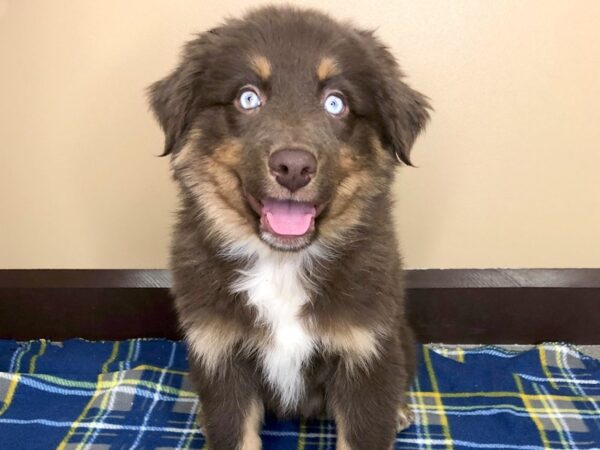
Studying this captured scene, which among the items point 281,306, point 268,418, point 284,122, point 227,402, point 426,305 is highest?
point 284,122

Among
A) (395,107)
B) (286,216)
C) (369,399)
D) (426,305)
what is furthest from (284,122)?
(426,305)

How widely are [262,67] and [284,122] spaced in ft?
0.63

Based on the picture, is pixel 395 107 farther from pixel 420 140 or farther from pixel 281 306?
pixel 420 140

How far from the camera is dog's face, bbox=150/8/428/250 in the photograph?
1.90 meters

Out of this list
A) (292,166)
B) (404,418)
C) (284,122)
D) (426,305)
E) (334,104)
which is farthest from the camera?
(426,305)

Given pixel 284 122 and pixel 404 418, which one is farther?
pixel 404 418

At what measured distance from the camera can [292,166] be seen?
177 centimetres

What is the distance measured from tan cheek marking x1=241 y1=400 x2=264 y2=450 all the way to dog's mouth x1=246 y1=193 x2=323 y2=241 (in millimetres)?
674

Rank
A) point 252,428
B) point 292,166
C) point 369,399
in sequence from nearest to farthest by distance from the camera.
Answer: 1. point 292,166
2. point 369,399
3. point 252,428

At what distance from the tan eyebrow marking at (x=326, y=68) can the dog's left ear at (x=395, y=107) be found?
0.16 meters

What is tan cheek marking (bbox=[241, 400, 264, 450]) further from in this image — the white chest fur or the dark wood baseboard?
the dark wood baseboard

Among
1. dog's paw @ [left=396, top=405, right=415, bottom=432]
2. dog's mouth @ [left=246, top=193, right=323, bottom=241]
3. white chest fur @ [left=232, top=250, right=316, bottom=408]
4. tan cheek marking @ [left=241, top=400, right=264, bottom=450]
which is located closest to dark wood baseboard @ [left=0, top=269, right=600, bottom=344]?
dog's paw @ [left=396, top=405, right=415, bottom=432]

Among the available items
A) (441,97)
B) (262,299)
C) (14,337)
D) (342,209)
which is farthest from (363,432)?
(14,337)

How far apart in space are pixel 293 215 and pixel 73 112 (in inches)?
59.1
